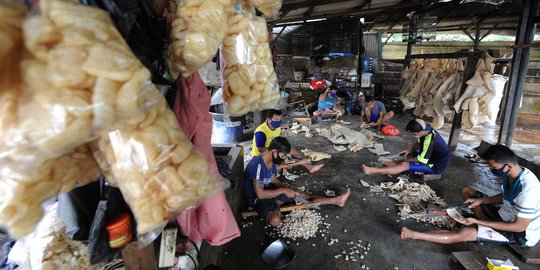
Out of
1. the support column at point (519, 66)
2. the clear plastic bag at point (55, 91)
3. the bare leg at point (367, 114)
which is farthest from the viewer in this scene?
the bare leg at point (367, 114)

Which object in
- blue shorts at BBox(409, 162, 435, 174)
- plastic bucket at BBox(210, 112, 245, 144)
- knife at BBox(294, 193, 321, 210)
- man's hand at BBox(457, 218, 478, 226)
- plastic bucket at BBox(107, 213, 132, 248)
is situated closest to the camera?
plastic bucket at BBox(107, 213, 132, 248)

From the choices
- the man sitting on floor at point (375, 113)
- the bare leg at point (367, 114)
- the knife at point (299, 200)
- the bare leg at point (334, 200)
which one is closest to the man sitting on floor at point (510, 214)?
the bare leg at point (334, 200)

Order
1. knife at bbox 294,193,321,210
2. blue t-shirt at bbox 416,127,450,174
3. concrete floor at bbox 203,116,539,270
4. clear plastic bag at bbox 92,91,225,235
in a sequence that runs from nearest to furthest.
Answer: clear plastic bag at bbox 92,91,225,235, concrete floor at bbox 203,116,539,270, knife at bbox 294,193,321,210, blue t-shirt at bbox 416,127,450,174

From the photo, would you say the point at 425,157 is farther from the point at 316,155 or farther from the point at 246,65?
the point at 246,65

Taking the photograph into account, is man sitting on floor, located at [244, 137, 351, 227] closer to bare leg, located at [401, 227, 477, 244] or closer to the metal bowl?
the metal bowl

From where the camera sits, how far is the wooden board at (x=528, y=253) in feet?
10.8

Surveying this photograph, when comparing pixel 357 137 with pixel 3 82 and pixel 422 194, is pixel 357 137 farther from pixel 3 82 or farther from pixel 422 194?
pixel 3 82

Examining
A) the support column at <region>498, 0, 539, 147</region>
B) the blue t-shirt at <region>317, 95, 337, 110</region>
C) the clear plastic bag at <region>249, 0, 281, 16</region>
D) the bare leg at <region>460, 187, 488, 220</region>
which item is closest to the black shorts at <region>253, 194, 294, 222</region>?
the bare leg at <region>460, 187, 488, 220</region>

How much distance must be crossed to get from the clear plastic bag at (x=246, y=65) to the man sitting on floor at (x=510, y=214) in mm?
3687

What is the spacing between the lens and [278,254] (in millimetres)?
3387

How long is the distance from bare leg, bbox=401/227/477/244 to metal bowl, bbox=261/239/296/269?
1.76 metres

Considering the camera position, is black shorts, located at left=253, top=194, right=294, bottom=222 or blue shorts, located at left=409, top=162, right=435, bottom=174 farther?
blue shorts, located at left=409, top=162, right=435, bottom=174

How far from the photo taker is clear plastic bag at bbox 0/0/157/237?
0.53 meters

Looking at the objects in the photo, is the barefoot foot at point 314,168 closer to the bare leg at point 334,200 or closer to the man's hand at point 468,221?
the bare leg at point 334,200
